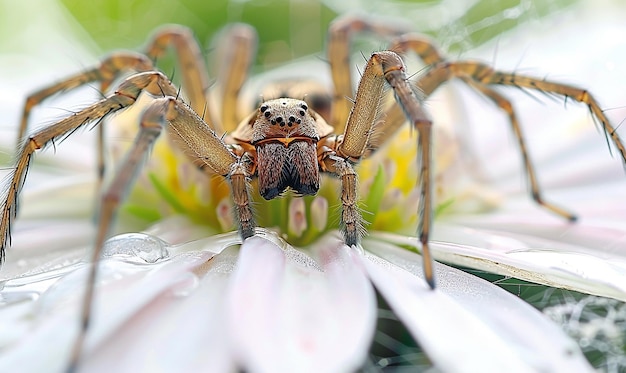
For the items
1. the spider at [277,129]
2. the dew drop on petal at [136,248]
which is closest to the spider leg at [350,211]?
the spider at [277,129]

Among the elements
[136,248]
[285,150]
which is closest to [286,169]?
[285,150]

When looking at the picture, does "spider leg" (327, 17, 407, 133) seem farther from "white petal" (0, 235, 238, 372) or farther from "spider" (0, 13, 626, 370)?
"white petal" (0, 235, 238, 372)

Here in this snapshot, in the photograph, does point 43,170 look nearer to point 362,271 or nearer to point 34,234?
point 34,234

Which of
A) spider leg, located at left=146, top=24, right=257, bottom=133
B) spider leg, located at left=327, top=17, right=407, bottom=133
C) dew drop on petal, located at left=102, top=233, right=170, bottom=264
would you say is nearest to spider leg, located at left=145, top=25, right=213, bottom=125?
spider leg, located at left=146, top=24, right=257, bottom=133

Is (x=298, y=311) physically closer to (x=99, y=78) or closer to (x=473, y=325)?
(x=473, y=325)

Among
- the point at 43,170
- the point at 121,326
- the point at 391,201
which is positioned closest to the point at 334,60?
the point at 391,201
